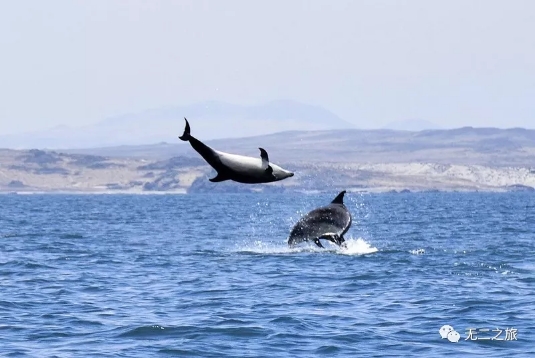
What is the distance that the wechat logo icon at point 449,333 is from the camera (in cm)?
1992

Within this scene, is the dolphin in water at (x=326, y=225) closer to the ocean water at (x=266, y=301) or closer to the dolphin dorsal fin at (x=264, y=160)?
the ocean water at (x=266, y=301)

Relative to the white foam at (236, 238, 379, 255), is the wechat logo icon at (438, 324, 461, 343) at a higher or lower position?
higher

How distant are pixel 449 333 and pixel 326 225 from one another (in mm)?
13834

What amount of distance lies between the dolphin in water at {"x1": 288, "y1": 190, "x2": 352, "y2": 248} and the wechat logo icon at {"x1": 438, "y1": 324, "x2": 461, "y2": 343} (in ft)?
41.0

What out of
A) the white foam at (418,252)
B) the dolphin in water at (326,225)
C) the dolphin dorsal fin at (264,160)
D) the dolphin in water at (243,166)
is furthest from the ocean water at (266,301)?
the dolphin dorsal fin at (264,160)

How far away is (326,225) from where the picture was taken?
1344 inches

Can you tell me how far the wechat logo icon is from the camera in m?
19.9

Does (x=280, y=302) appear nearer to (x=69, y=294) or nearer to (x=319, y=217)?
(x=69, y=294)

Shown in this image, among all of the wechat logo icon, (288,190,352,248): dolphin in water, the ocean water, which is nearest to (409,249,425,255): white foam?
the ocean water

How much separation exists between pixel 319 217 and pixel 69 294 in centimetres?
1046

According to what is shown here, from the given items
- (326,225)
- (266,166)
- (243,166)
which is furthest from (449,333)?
(326,225)

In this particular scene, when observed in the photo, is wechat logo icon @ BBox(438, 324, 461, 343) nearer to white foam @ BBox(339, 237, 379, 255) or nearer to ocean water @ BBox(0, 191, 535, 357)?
ocean water @ BBox(0, 191, 535, 357)

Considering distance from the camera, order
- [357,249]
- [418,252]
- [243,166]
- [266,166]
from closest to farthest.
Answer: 1. [266,166]
2. [243,166]
3. [418,252]
4. [357,249]

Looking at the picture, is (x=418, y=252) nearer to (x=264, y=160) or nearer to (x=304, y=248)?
(x=304, y=248)
